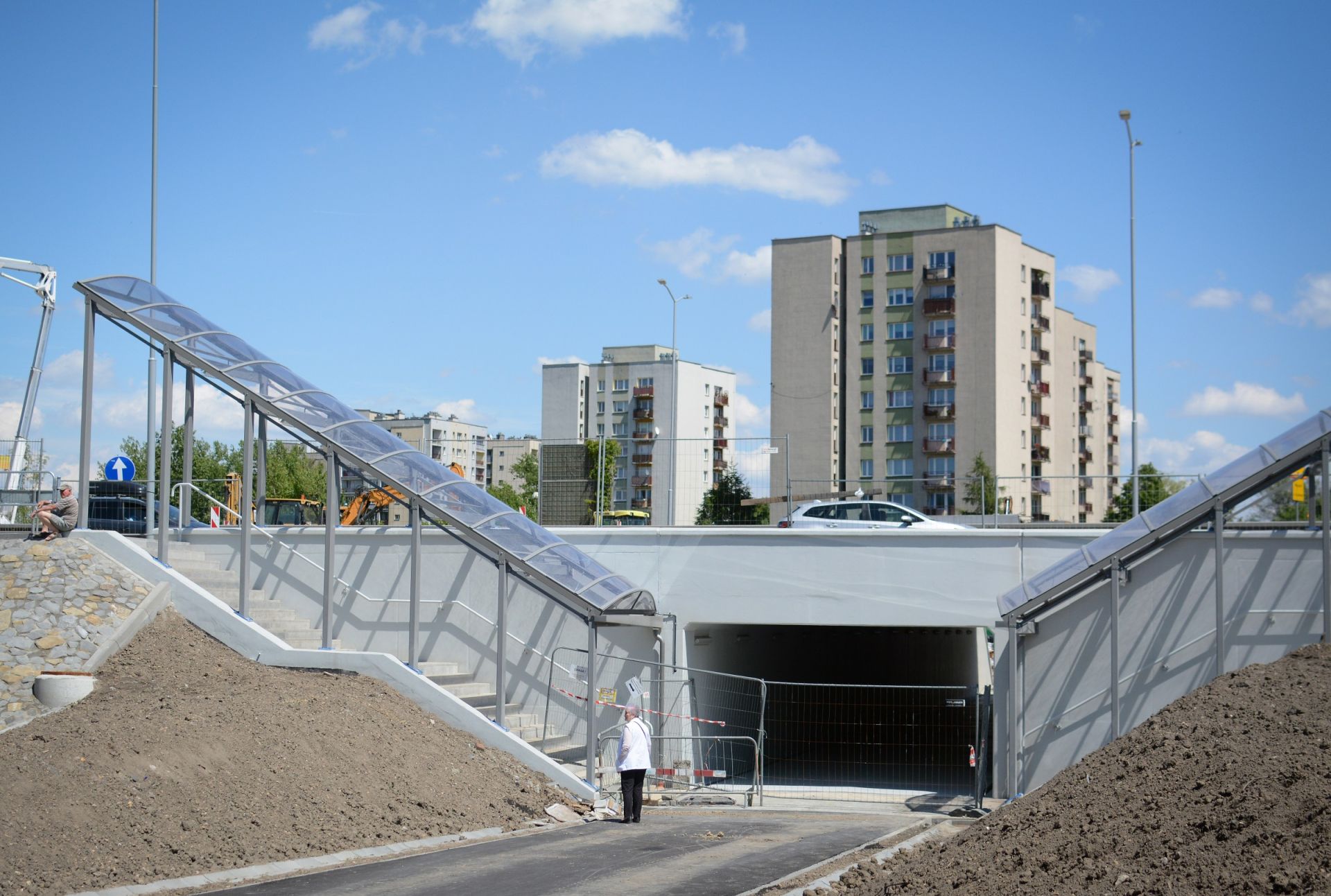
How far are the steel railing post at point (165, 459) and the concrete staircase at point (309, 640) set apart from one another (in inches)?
19.0

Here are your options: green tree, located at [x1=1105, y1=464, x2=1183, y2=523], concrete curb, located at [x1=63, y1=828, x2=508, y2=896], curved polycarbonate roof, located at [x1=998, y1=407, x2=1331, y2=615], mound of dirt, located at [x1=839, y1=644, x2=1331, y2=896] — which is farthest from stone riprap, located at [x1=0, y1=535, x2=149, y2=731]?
green tree, located at [x1=1105, y1=464, x2=1183, y2=523]

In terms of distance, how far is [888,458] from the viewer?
278 feet

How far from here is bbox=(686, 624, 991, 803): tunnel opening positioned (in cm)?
2028

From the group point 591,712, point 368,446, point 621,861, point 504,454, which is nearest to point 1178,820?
point 621,861

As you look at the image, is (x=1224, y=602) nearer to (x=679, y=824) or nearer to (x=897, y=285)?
(x=679, y=824)

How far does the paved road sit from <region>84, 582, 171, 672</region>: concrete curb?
586 cm

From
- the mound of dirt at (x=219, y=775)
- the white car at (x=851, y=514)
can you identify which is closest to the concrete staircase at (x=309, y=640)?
the mound of dirt at (x=219, y=775)

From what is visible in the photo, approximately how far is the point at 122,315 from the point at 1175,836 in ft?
51.9

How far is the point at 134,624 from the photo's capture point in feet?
52.6

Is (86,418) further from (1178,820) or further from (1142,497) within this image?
(1142,497)

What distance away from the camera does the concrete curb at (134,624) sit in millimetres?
15328

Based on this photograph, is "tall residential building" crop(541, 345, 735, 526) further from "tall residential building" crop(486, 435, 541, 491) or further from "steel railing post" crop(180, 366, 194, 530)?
"steel railing post" crop(180, 366, 194, 530)

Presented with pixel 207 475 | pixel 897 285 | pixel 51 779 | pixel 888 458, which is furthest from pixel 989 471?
pixel 51 779

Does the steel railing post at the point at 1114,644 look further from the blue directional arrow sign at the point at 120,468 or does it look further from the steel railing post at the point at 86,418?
the blue directional arrow sign at the point at 120,468
